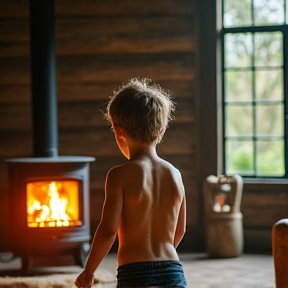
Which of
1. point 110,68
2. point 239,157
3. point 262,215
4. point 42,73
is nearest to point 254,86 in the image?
point 239,157

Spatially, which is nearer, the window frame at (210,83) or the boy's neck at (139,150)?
the boy's neck at (139,150)

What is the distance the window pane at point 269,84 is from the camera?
5930 mm

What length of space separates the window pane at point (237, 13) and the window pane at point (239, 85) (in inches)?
17.4

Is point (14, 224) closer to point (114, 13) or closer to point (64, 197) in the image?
point (64, 197)

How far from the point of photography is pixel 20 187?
16.1ft

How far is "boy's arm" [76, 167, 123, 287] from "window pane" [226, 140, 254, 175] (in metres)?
4.08

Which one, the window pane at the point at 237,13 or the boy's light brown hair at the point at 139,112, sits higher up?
the window pane at the point at 237,13

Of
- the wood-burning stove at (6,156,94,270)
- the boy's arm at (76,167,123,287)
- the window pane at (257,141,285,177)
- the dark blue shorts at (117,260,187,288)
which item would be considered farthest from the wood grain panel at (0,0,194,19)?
the dark blue shorts at (117,260,187,288)

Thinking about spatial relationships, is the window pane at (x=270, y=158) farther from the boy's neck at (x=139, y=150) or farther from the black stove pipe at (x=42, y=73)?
the boy's neck at (x=139, y=150)

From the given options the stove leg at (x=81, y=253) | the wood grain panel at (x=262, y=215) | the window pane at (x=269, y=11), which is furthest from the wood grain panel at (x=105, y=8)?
the stove leg at (x=81, y=253)

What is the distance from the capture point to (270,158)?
5930 millimetres

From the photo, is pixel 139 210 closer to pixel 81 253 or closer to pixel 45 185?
pixel 45 185

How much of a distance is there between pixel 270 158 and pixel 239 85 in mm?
720

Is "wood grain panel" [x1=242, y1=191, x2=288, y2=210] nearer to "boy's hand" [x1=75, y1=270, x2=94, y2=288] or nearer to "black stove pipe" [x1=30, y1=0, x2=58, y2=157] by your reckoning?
"black stove pipe" [x1=30, y1=0, x2=58, y2=157]
